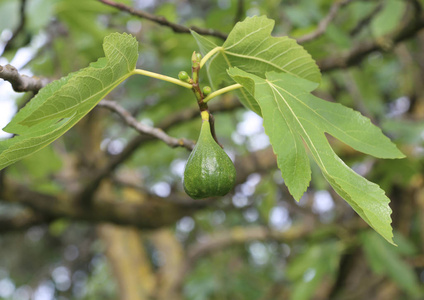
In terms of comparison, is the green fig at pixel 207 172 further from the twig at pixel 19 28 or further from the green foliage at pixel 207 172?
the twig at pixel 19 28

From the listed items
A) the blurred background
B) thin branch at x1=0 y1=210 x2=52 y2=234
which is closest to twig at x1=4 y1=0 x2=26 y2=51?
the blurred background

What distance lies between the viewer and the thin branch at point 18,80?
100 cm

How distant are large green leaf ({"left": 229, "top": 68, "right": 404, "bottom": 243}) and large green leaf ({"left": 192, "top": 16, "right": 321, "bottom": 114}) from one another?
0.07m

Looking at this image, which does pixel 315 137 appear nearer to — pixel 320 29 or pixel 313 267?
pixel 320 29

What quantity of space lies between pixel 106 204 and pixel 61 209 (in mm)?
334

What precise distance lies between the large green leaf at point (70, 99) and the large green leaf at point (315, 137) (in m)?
0.23

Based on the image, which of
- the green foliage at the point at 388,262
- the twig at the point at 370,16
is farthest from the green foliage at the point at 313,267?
the twig at the point at 370,16

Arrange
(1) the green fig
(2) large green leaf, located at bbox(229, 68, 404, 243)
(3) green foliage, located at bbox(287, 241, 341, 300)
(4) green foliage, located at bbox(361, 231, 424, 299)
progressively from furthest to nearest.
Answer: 1. (3) green foliage, located at bbox(287, 241, 341, 300)
2. (4) green foliage, located at bbox(361, 231, 424, 299)
3. (1) the green fig
4. (2) large green leaf, located at bbox(229, 68, 404, 243)

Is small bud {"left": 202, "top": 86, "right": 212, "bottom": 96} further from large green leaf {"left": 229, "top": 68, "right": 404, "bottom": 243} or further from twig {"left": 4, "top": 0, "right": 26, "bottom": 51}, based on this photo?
twig {"left": 4, "top": 0, "right": 26, "bottom": 51}

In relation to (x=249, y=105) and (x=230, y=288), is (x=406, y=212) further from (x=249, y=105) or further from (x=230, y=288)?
(x=249, y=105)

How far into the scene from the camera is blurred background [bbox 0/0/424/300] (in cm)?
238

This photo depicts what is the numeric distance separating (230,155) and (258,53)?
2.77m

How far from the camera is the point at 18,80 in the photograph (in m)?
1.05

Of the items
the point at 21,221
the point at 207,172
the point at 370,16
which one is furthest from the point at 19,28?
the point at 370,16
